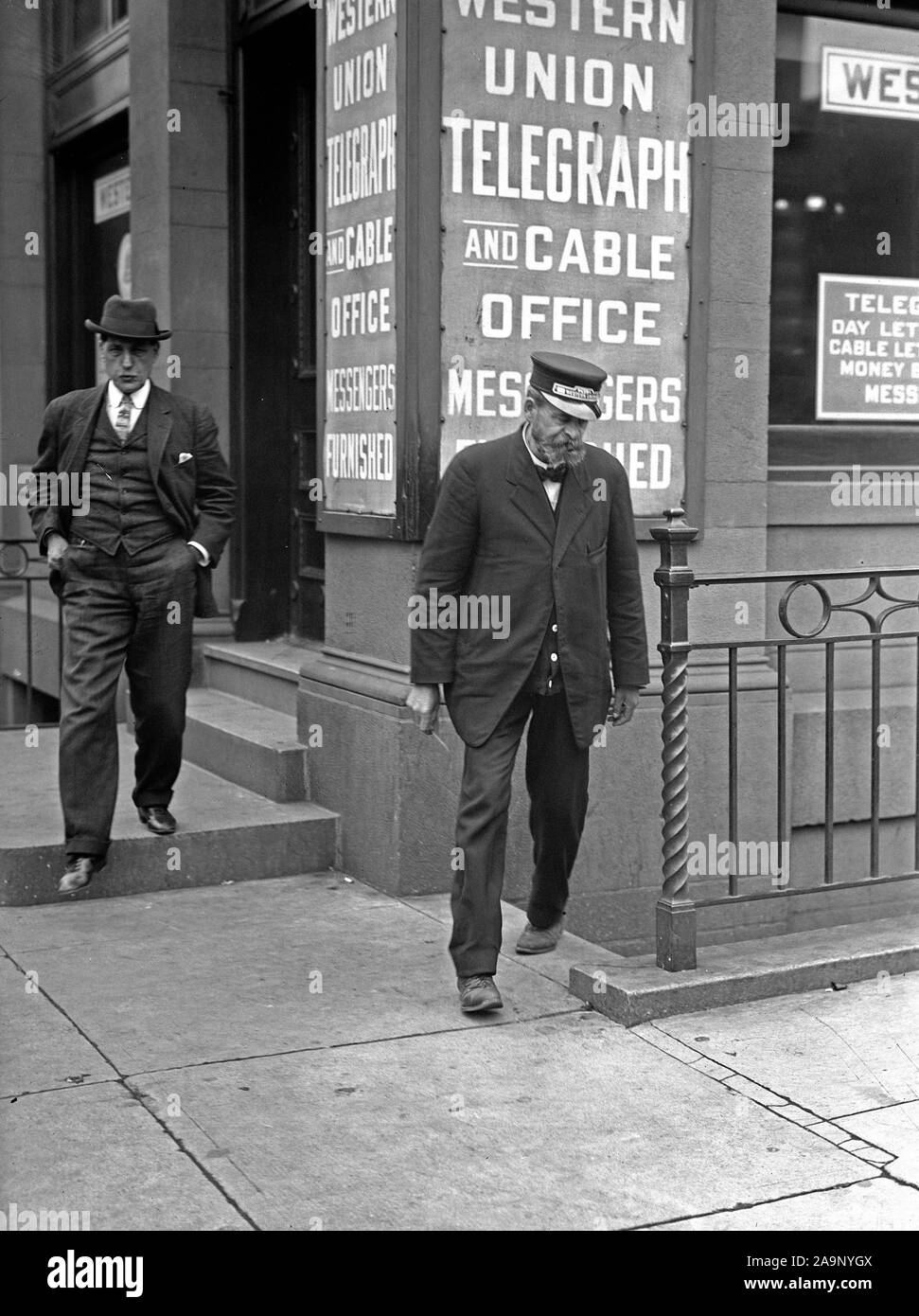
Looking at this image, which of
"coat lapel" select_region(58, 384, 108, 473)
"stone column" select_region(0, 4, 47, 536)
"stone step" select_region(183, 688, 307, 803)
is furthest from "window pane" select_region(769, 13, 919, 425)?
"stone column" select_region(0, 4, 47, 536)

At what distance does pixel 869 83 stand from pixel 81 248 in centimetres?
653

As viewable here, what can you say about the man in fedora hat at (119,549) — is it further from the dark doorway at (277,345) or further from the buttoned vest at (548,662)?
the dark doorway at (277,345)

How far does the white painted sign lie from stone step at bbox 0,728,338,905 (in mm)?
4139


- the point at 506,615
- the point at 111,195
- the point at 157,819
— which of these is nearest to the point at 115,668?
the point at 157,819

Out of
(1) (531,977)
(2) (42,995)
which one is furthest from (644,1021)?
(2) (42,995)

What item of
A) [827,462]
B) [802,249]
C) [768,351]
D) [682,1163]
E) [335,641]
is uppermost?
[802,249]

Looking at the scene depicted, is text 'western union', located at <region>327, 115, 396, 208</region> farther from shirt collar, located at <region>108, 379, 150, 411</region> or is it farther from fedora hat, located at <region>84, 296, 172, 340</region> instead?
shirt collar, located at <region>108, 379, 150, 411</region>

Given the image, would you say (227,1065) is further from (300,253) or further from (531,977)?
(300,253)

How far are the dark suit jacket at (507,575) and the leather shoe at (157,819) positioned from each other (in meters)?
1.73

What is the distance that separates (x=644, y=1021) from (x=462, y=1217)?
1.53 meters

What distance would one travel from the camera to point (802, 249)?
313 inches

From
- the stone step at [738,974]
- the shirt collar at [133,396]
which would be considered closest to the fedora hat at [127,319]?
the shirt collar at [133,396]

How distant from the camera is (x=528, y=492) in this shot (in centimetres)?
535

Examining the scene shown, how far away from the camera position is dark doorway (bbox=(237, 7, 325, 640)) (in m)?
8.96
